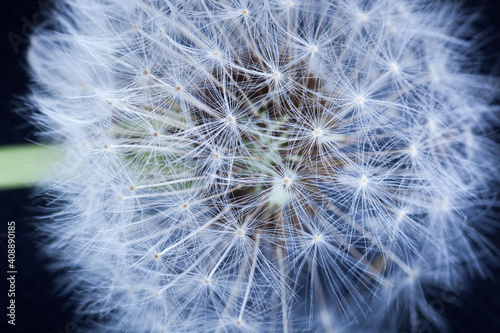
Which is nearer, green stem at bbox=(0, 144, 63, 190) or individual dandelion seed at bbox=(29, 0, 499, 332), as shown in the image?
individual dandelion seed at bbox=(29, 0, 499, 332)

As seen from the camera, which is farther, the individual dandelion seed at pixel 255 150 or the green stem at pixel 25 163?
the green stem at pixel 25 163

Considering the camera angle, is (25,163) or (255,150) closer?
(255,150)

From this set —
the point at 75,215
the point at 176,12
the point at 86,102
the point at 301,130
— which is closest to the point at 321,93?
the point at 301,130

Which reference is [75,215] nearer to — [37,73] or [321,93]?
[37,73]

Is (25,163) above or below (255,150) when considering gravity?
above
